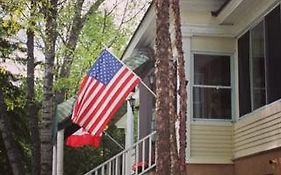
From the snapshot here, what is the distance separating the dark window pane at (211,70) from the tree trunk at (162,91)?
13.9ft

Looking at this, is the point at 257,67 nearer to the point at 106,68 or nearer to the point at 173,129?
the point at 106,68

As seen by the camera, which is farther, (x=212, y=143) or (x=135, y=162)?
(x=135, y=162)

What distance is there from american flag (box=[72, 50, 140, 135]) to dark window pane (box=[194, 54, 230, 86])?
169 cm

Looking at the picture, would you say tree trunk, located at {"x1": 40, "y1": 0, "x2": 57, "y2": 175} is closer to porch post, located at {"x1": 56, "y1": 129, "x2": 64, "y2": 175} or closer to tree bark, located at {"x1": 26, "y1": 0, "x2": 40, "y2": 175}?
tree bark, located at {"x1": 26, "y1": 0, "x2": 40, "y2": 175}

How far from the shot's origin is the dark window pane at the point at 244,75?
1211 cm

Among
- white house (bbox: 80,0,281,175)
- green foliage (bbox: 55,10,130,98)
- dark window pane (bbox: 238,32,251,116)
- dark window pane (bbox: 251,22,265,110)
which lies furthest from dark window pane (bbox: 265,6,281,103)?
green foliage (bbox: 55,10,130,98)

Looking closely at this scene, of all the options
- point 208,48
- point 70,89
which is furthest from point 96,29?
point 208,48

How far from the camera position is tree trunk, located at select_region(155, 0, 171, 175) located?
7.86 m

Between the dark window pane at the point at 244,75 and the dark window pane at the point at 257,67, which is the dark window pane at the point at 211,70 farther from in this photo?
the dark window pane at the point at 257,67

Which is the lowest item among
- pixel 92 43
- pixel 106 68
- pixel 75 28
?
pixel 106 68

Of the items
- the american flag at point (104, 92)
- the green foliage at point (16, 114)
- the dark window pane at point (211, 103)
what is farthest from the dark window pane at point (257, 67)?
the green foliage at point (16, 114)

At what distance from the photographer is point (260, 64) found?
453 inches

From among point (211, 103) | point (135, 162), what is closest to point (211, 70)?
point (211, 103)

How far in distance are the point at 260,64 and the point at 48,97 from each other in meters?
6.56
